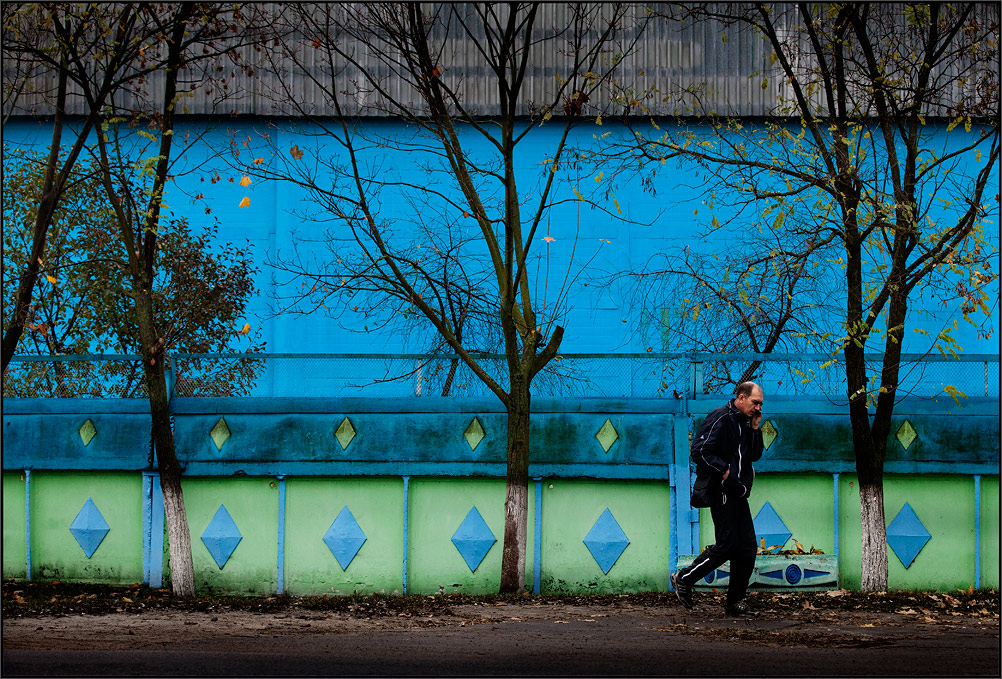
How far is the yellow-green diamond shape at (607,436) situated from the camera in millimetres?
8914

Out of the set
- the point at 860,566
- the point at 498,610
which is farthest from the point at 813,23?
the point at 498,610

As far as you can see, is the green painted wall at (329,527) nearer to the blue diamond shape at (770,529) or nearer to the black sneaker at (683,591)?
the black sneaker at (683,591)

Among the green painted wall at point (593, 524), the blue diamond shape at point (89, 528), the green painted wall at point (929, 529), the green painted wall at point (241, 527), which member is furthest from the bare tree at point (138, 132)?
the green painted wall at point (929, 529)

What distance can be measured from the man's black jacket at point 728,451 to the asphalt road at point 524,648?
997 millimetres

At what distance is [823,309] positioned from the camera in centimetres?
1287

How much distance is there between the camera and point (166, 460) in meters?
8.65

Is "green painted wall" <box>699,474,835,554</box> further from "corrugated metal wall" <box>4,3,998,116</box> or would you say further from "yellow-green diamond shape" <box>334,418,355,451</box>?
"corrugated metal wall" <box>4,3,998,116</box>

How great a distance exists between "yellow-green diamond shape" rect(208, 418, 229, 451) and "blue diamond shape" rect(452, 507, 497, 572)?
234 cm

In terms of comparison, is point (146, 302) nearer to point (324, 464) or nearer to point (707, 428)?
point (324, 464)

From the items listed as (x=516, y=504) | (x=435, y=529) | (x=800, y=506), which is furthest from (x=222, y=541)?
(x=800, y=506)

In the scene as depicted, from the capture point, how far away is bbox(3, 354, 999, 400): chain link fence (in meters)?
8.96

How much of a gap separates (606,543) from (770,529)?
4.84 ft

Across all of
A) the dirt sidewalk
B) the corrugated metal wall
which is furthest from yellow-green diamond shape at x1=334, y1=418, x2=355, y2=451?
the corrugated metal wall

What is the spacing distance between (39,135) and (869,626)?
13.6 metres
